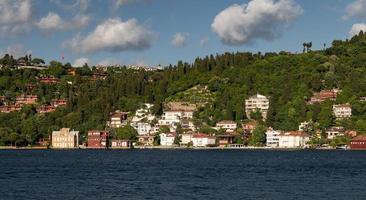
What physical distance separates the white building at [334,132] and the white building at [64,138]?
4868 centimetres

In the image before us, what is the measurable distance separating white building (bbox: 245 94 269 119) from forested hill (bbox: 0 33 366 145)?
164cm

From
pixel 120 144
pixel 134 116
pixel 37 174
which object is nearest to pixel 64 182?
pixel 37 174

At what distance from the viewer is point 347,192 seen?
48.1 metres

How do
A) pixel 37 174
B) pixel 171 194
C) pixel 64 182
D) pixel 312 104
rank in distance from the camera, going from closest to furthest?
pixel 171 194 → pixel 64 182 → pixel 37 174 → pixel 312 104

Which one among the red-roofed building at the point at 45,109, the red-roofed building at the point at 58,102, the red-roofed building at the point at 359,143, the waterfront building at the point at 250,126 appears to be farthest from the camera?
the red-roofed building at the point at 58,102

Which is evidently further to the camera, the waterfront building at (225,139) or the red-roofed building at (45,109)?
the red-roofed building at (45,109)

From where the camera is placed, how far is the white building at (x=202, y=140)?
153 meters

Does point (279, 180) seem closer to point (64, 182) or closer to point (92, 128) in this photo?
point (64, 182)

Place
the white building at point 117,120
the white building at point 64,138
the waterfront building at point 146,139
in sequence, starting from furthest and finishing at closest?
the white building at point 117,120, the waterfront building at point 146,139, the white building at point 64,138

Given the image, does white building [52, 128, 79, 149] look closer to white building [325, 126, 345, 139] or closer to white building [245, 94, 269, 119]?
white building [245, 94, 269, 119]

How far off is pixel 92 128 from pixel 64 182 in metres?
107

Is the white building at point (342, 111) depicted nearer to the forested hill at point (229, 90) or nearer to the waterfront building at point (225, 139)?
the forested hill at point (229, 90)

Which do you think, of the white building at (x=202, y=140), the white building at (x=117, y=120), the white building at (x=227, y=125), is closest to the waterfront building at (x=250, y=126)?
the white building at (x=227, y=125)

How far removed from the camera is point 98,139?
158m
